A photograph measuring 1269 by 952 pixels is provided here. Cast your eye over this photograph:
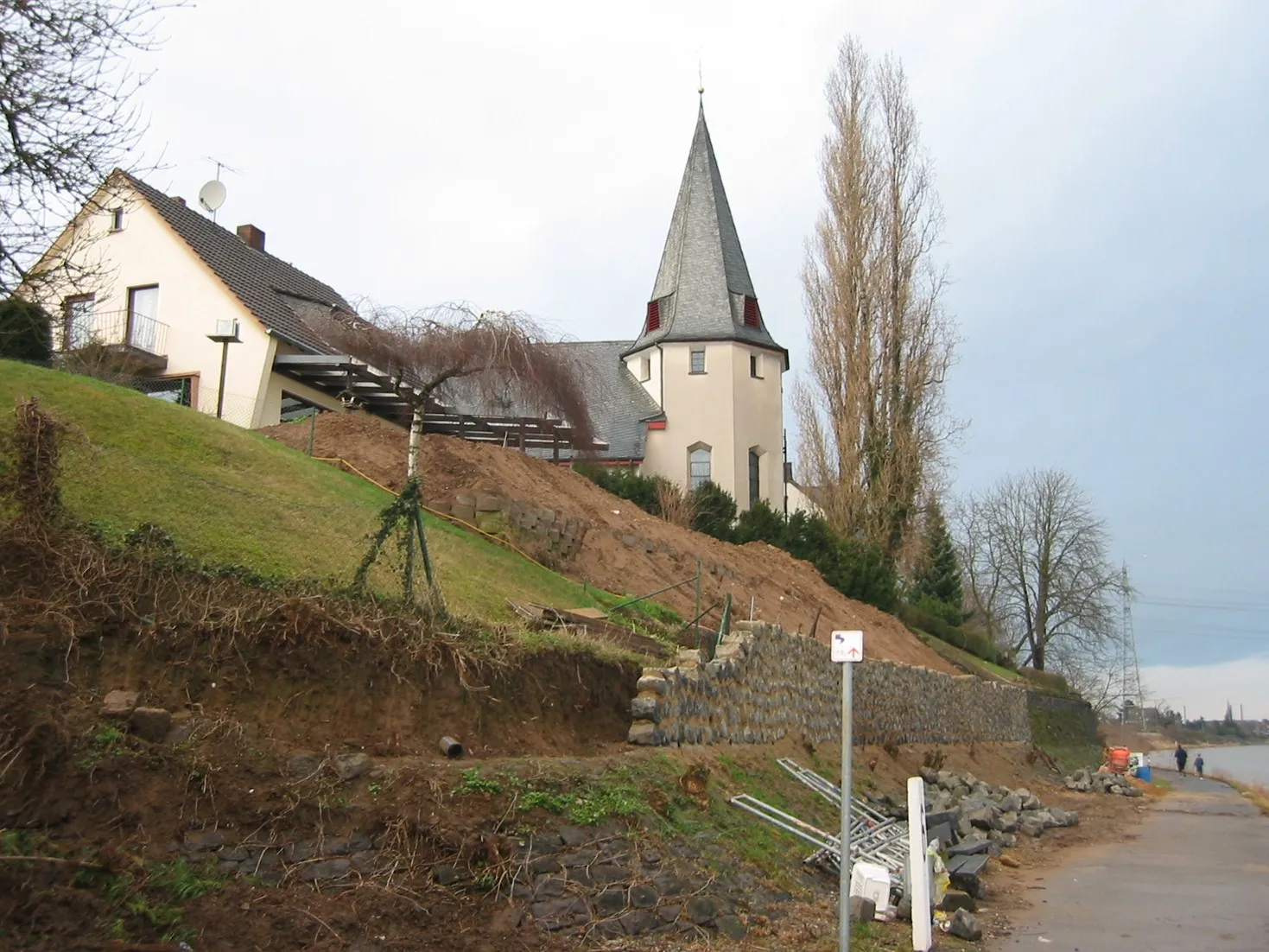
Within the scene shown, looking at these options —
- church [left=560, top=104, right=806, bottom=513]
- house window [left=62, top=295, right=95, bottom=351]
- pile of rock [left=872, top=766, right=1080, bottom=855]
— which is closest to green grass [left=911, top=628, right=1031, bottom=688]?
church [left=560, top=104, right=806, bottom=513]

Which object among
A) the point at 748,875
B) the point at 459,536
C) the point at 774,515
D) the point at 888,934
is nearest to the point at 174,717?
the point at 748,875

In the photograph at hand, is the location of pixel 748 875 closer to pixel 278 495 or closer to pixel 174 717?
pixel 174 717

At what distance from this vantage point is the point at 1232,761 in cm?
9506

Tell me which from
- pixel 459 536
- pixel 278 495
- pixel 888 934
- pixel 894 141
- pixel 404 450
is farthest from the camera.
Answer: pixel 894 141

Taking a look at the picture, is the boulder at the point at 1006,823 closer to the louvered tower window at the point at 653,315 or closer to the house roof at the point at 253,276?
the house roof at the point at 253,276

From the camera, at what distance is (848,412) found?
135ft

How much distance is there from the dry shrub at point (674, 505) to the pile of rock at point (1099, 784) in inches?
567

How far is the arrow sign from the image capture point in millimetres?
9250

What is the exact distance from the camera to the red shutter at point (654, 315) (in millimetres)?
44250

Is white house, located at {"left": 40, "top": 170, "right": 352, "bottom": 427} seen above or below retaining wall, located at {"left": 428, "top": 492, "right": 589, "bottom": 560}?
above

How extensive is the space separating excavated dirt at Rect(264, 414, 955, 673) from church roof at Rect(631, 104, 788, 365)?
14.8m

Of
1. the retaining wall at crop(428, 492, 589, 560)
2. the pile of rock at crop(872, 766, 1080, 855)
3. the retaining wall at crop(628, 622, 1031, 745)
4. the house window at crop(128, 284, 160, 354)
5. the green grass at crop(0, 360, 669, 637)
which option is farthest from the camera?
the house window at crop(128, 284, 160, 354)

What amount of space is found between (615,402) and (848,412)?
8.51 meters

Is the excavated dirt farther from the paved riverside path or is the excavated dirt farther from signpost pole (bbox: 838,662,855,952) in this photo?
signpost pole (bbox: 838,662,855,952)
